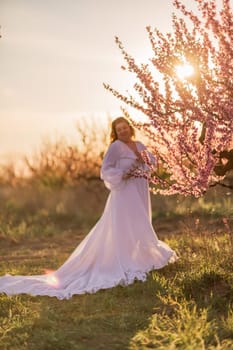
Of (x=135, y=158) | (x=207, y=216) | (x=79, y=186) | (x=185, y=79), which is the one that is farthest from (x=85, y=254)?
(x=79, y=186)

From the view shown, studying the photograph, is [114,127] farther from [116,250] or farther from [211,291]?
[211,291]

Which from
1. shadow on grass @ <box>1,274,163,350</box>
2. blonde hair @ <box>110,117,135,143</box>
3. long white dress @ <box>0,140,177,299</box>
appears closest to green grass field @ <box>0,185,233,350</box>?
shadow on grass @ <box>1,274,163,350</box>

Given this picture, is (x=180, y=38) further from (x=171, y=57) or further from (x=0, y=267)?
(x=0, y=267)

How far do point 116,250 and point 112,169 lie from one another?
1315 millimetres

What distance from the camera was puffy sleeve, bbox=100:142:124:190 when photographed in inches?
389

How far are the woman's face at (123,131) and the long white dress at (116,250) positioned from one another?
10cm

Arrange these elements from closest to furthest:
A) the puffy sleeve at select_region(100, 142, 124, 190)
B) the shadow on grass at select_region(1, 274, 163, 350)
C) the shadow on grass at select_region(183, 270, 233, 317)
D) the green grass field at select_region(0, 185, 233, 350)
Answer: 1. the green grass field at select_region(0, 185, 233, 350)
2. the shadow on grass at select_region(1, 274, 163, 350)
3. the shadow on grass at select_region(183, 270, 233, 317)
4. the puffy sleeve at select_region(100, 142, 124, 190)

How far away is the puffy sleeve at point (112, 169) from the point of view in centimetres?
988

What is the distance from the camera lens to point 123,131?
32.7 ft

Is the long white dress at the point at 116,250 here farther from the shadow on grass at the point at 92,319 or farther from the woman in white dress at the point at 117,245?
the shadow on grass at the point at 92,319

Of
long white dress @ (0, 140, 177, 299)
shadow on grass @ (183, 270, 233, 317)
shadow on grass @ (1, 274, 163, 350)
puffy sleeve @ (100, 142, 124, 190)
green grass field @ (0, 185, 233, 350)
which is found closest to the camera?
green grass field @ (0, 185, 233, 350)

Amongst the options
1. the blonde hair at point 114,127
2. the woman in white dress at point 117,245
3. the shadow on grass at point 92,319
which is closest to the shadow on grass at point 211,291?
the shadow on grass at point 92,319

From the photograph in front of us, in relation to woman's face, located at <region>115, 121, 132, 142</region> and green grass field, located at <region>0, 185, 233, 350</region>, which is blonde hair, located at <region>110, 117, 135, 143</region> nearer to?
woman's face, located at <region>115, 121, 132, 142</region>

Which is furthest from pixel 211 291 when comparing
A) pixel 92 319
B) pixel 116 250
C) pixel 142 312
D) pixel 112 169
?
pixel 112 169
